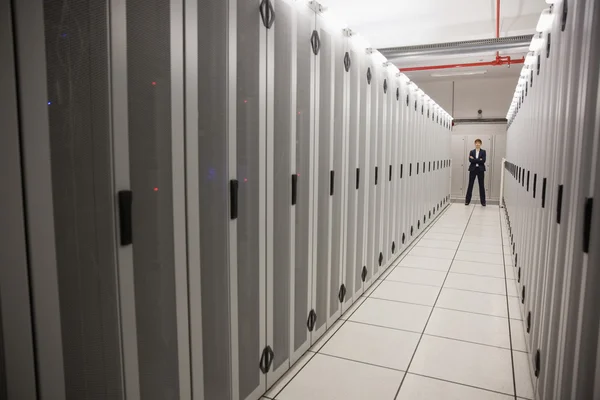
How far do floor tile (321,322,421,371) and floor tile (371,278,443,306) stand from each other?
0.69 m

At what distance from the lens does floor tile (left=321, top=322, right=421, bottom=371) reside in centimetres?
253

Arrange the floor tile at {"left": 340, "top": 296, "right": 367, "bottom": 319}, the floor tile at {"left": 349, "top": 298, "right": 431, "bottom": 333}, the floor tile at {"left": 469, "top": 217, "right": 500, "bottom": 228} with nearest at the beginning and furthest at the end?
the floor tile at {"left": 349, "top": 298, "right": 431, "bottom": 333}, the floor tile at {"left": 340, "top": 296, "right": 367, "bottom": 319}, the floor tile at {"left": 469, "top": 217, "right": 500, "bottom": 228}

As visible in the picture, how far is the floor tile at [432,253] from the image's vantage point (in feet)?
17.0

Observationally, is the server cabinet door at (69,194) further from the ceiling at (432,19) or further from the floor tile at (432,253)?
the ceiling at (432,19)

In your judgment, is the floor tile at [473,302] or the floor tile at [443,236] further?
the floor tile at [443,236]

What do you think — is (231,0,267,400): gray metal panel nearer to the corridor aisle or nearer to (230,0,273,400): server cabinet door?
(230,0,273,400): server cabinet door

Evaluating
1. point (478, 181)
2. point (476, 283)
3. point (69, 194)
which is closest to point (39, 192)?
point (69, 194)

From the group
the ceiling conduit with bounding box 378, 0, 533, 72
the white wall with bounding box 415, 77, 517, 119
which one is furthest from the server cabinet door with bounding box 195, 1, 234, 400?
the white wall with bounding box 415, 77, 517, 119

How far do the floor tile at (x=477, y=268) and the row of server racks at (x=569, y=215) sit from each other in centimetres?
218

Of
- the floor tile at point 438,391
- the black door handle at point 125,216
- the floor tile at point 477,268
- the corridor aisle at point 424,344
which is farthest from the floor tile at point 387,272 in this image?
the black door handle at point 125,216

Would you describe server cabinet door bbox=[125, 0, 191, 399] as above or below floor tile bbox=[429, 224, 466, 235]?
above

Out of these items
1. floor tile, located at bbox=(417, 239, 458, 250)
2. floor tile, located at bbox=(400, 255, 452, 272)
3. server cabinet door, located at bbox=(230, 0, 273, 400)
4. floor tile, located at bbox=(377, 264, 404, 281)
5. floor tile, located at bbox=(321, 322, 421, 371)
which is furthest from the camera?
floor tile, located at bbox=(417, 239, 458, 250)

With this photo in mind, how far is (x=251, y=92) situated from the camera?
1821 millimetres

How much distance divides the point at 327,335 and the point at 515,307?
5.67ft
